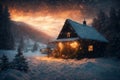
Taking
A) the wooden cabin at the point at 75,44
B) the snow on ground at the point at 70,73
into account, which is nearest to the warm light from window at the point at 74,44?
the wooden cabin at the point at 75,44

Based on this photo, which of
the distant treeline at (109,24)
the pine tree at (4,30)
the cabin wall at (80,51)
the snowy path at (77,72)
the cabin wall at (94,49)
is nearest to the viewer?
the snowy path at (77,72)

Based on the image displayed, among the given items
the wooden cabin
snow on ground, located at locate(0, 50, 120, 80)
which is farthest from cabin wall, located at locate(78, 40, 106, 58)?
snow on ground, located at locate(0, 50, 120, 80)

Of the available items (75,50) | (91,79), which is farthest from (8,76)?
(75,50)

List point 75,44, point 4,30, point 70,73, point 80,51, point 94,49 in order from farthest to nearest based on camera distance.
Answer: point 4,30, point 94,49, point 75,44, point 80,51, point 70,73

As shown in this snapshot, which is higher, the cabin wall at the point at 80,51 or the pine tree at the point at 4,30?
the pine tree at the point at 4,30

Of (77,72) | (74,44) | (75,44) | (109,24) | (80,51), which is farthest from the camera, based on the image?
(109,24)

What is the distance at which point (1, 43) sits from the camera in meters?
49.8

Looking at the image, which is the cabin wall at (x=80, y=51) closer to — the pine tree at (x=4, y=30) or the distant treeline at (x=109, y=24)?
the distant treeline at (x=109, y=24)

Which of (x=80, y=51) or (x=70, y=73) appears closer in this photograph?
(x=70, y=73)

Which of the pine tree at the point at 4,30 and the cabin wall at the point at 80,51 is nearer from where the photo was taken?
the cabin wall at the point at 80,51

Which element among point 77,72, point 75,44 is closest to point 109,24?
point 75,44

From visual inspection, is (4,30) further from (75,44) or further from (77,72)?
(77,72)

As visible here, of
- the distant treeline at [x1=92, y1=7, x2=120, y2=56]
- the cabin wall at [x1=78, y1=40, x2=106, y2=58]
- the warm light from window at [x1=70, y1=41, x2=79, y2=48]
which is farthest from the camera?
the distant treeline at [x1=92, y1=7, x2=120, y2=56]

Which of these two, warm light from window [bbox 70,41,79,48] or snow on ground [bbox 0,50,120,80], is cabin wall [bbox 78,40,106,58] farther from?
snow on ground [bbox 0,50,120,80]
